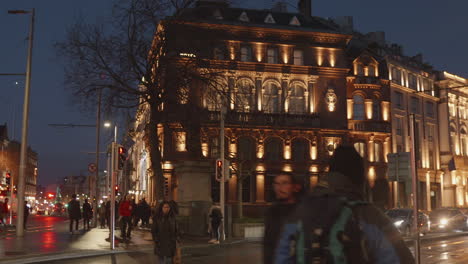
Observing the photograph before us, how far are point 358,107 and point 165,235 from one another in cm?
4697

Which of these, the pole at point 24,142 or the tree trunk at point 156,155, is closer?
the pole at point 24,142

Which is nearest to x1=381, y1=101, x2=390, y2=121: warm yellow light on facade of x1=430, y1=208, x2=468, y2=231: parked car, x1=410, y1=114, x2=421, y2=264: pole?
x1=430, y1=208, x2=468, y2=231: parked car

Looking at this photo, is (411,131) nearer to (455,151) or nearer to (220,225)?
(220,225)

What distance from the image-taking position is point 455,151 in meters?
68.1

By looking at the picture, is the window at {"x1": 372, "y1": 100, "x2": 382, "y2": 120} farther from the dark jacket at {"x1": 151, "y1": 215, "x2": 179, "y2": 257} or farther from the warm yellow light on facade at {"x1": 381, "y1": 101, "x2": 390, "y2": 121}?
the dark jacket at {"x1": 151, "y1": 215, "x2": 179, "y2": 257}

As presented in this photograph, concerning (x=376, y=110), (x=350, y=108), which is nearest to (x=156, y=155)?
(x=350, y=108)

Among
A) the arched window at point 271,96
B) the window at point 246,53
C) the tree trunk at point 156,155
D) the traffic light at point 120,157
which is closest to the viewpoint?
the traffic light at point 120,157

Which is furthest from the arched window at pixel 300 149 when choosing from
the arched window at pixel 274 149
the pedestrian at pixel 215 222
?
the pedestrian at pixel 215 222

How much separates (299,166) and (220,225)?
81.7 feet

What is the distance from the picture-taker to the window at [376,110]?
56656 millimetres

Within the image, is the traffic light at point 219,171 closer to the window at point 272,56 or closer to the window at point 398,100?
the window at point 272,56

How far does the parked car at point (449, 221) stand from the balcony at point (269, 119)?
15.9 m

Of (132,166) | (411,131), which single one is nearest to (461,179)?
(132,166)

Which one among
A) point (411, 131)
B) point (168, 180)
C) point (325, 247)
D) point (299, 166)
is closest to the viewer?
point (325, 247)
